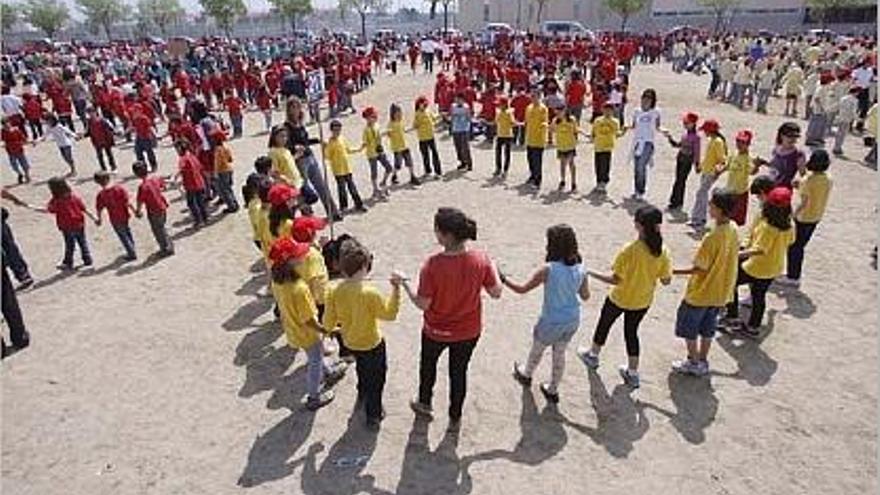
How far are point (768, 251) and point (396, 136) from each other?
7.40m

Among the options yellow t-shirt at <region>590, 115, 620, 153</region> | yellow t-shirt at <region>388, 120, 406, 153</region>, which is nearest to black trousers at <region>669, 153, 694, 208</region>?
yellow t-shirt at <region>590, 115, 620, 153</region>

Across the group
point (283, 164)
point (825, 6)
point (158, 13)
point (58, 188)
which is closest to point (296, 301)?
point (283, 164)

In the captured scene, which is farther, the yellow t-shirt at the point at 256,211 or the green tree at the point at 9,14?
the green tree at the point at 9,14

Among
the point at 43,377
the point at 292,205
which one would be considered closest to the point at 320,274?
the point at 292,205

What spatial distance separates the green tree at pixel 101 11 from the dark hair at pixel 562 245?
78.4 meters

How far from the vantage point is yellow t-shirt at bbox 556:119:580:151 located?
38.4ft

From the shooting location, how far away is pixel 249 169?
14844 millimetres

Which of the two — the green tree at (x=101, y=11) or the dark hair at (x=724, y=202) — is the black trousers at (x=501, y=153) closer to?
the dark hair at (x=724, y=202)

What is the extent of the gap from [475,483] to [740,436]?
2.25m

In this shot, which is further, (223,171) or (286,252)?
(223,171)

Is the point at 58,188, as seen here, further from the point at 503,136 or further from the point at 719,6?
the point at 719,6

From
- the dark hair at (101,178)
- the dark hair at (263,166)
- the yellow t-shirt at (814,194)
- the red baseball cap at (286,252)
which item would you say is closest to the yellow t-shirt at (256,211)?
the dark hair at (263,166)

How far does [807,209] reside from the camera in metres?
7.97

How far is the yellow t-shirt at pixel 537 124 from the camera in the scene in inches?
464
